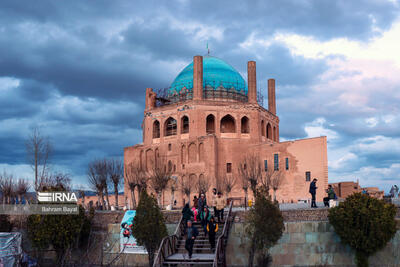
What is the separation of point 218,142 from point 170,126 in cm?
664

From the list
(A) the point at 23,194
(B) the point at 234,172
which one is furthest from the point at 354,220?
(A) the point at 23,194

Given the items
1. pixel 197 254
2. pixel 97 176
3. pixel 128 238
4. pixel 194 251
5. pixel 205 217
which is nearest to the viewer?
pixel 197 254

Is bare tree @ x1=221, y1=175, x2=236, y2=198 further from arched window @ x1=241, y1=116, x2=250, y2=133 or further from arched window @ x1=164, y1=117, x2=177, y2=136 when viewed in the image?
arched window @ x1=164, y1=117, x2=177, y2=136

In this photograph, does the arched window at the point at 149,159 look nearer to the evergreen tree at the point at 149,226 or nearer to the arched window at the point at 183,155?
the arched window at the point at 183,155

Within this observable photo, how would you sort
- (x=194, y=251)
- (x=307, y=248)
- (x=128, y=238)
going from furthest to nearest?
(x=128, y=238) → (x=307, y=248) → (x=194, y=251)

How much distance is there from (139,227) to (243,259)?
4650 millimetres

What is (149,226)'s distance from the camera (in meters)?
16.6

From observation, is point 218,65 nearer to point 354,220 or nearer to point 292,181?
point 292,181

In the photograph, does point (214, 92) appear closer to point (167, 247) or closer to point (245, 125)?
point (245, 125)

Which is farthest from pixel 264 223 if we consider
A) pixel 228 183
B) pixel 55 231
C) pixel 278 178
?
pixel 228 183

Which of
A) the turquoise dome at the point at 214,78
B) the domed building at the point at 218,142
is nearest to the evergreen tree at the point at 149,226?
the domed building at the point at 218,142

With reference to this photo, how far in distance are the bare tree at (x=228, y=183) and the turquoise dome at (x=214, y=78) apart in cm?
956

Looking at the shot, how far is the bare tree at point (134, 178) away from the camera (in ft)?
117

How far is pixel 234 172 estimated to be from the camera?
4097cm
